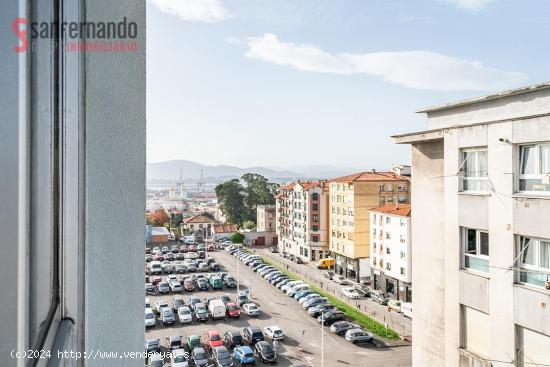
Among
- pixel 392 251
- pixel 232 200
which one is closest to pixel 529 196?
pixel 392 251

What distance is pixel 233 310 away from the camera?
26.0 feet

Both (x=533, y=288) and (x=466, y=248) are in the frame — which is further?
(x=466, y=248)

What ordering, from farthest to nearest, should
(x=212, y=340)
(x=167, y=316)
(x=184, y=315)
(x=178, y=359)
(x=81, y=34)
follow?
(x=184, y=315) < (x=167, y=316) < (x=212, y=340) < (x=178, y=359) < (x=81, y=34)

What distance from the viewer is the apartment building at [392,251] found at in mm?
8805

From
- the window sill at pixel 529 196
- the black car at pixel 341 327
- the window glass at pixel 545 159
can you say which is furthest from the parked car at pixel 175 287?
the window glass at pixel 545 159

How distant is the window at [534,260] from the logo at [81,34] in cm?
176

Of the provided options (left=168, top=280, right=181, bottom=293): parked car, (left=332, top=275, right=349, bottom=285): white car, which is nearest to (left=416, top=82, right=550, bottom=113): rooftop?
(left=168, top=280, right=181, bottom=293): parked car

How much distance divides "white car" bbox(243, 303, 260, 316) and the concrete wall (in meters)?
6.12

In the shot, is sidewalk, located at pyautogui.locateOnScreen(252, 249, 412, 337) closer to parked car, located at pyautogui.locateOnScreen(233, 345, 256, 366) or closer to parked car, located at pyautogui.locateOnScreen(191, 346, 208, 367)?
parked car, located at pyautogui.locateOnScreen(233, 345, 256, 366)

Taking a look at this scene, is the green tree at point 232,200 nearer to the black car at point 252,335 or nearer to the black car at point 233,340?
the black car at point 252,335

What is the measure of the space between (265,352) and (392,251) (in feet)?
14.8

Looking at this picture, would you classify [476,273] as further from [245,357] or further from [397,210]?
[397,210]

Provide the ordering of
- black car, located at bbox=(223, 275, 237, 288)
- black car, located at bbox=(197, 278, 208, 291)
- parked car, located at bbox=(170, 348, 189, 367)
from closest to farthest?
parked car, located at bbox=(170, 348, 189, 367)
black car, located at bbox=(197, 278, 208, 291)
black car, located at bbox=(223, 275, 237, 288)

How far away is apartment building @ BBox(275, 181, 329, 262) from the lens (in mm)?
12602
